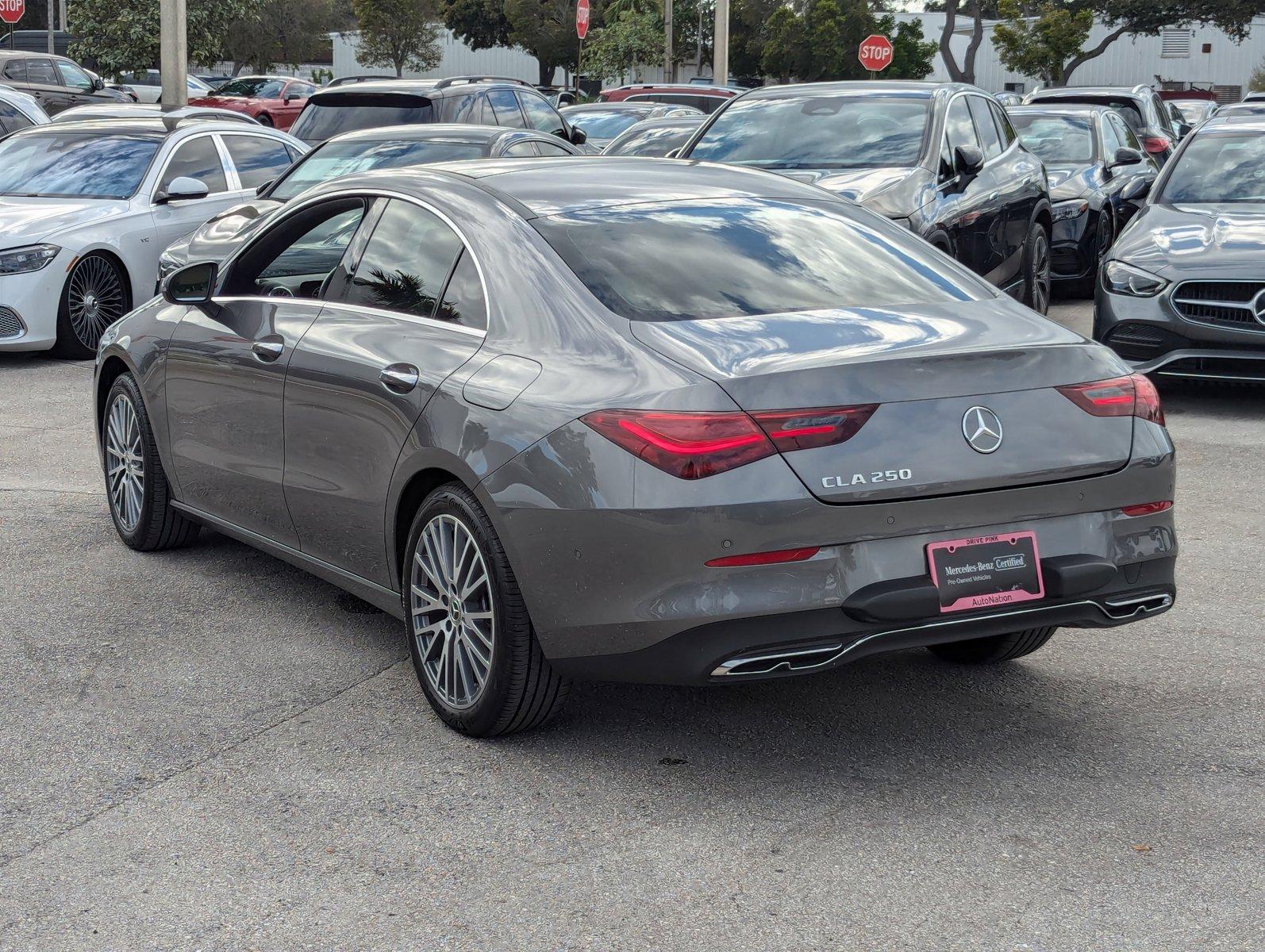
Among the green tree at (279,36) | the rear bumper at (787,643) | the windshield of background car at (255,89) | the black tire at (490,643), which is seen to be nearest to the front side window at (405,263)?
the black tire at (490,643)

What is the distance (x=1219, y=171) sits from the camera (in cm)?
1075

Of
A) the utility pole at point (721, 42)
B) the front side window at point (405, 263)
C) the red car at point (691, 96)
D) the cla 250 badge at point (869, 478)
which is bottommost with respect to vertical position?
the cla 250 badge at point (869, 478)

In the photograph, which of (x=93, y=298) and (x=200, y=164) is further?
Result: (x=200, y=164)

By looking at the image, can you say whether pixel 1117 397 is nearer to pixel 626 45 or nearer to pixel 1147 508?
pixel 1147 508

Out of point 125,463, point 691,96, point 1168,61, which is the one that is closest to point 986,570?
point 125,463

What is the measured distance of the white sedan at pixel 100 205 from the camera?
11297 millimetres

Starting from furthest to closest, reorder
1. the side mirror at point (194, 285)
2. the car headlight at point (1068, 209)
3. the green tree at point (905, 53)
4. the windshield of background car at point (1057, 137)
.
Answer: the green tree at point (905, 53) → the windshield of background car at point (1057, 137) → the car headlight at point (1068, 209) → the side mirror at point (194, 285)

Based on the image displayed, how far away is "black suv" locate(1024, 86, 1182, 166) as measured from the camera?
18266 mm

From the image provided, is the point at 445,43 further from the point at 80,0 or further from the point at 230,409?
the point at 230,409

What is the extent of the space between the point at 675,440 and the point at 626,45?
52.4m

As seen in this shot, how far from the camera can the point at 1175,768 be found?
4.29 metres

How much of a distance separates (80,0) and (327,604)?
3675cm

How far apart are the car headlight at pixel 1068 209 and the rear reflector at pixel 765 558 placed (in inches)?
433

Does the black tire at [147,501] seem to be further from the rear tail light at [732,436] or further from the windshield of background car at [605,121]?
the windshield of background car at [605,121]
